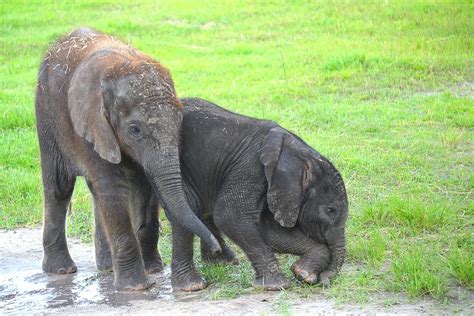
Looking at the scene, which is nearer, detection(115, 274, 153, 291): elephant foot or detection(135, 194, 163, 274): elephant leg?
detection(115, 274, 153, 291): elephant foot

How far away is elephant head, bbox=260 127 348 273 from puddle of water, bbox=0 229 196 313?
0.94m

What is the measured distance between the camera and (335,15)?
17.1 meters

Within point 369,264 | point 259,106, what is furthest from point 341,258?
point 259,106

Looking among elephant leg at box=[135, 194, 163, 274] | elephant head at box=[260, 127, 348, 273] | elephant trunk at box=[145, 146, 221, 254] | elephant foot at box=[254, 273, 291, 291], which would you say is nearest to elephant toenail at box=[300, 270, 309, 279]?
elephant foot at box=[254, 273, 291, 291]

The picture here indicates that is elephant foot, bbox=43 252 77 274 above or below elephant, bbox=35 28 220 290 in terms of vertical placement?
below

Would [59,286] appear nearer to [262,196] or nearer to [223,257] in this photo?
[223,257]

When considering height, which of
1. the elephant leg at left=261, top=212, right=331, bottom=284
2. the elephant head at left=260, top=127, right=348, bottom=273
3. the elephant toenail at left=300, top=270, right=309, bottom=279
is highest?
the elephant head at left=260, top=127, right=348, bottom=273

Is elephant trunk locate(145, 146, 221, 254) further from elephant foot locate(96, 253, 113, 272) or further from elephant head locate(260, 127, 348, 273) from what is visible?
elephant foot locate(96, 253, 113, 272)

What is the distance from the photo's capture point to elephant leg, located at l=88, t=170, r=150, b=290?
6875 mm

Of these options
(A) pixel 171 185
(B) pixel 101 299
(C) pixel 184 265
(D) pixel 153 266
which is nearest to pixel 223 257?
(D) pixel 153 266

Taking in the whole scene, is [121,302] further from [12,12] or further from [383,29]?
[12,12]

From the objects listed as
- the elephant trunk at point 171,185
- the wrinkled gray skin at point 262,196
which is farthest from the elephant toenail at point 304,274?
the elephant trunk at point 171,185

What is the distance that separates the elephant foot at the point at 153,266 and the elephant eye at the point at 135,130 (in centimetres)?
123

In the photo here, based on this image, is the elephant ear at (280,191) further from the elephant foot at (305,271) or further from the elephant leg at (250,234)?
the elephant foot at (305,271)
